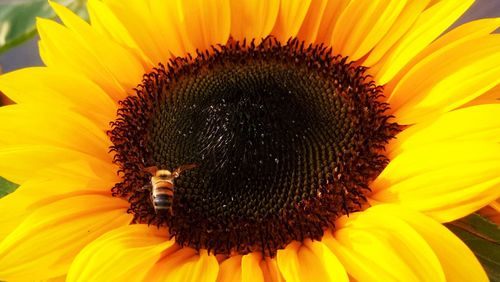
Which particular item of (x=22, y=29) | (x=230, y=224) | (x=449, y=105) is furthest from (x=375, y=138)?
(x=22, y=29)

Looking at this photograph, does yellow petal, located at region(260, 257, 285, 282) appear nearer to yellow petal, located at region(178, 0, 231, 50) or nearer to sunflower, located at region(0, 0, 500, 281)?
sunflower, located at region(0, 0, 500, 281)

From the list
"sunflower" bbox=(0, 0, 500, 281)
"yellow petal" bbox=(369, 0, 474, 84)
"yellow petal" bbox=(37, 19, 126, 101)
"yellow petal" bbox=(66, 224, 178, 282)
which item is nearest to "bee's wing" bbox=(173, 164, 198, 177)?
"sunflower" bbox=(0, 0, 500, 281)

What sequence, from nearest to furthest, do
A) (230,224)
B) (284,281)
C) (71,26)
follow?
(284,281) < (230,224) < (71,26)

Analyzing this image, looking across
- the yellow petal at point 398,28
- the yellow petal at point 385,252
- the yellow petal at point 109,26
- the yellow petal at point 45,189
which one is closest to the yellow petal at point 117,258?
the yellow petal at point 45,189

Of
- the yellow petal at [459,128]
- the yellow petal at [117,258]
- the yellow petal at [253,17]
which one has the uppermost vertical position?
the yellow petal at [253,17]

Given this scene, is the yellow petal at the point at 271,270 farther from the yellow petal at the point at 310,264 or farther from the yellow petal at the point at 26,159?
the yellow petal at the point at 26,159

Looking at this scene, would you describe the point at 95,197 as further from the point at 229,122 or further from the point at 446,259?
the point at 446,259
